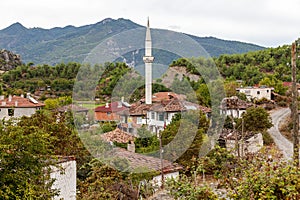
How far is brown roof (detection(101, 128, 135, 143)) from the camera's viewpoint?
40.8 ft

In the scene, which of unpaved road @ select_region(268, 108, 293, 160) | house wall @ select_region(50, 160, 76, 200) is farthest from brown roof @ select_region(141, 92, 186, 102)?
house wall @ select_region(50, 160, 76, 200)

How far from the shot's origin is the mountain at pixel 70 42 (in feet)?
154

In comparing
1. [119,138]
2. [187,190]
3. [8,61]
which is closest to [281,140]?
[119,138]

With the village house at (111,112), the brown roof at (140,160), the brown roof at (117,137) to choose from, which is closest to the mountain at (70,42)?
the village house at (111,112)

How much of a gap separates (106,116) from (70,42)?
2178 inches

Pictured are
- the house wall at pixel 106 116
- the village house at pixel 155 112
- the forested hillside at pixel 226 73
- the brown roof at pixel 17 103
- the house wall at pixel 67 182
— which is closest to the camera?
the house wall at pixel 67 182

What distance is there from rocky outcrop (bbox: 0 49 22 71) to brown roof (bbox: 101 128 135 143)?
160ft

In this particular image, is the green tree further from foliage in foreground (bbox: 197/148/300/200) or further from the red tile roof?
the red tile roof

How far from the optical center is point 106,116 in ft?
49.3

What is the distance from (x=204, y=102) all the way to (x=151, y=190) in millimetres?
7892

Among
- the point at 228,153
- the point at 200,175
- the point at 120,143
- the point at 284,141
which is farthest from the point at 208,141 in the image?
the point at 228,153

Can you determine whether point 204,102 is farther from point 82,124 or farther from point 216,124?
point 82,124

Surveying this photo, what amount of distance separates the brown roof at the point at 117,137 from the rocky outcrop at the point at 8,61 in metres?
48.6

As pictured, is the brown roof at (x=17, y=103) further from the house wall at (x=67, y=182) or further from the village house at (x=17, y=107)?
the house wall at (x=67, y=182)
